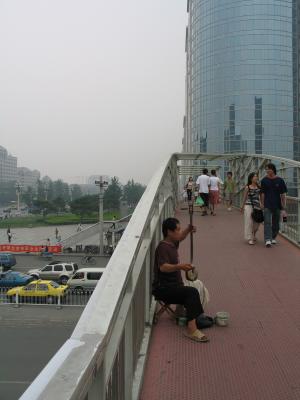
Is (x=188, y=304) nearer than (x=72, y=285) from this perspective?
Yes

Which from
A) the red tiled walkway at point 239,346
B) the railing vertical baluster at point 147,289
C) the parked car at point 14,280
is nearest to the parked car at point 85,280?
the parked car at point 14,280

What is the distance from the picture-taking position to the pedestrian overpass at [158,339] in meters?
1.35

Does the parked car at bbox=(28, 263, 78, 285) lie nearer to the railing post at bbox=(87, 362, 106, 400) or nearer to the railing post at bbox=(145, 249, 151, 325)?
the railing post at bbox=(145, 249, 151, 325)

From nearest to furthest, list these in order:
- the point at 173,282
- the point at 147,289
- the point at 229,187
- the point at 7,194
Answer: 1. the point at 173,282
2. the point at 147,289
3. the point at 229,187
4. the point at 7,194

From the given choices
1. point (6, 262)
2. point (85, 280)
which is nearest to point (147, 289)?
→ point (85, 280)

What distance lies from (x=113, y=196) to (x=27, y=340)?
70.3 m

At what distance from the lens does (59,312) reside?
62.7 ft

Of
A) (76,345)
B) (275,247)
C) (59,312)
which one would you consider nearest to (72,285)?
(59,312)

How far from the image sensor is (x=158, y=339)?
133 inches

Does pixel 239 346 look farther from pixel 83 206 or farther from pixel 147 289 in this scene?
pixel 83 206

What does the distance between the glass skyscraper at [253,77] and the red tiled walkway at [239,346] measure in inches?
2544

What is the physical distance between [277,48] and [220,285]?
7198cm

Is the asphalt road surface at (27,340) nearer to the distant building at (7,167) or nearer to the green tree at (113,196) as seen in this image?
the green tree at (113,196)

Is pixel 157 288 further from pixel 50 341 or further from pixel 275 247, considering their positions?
pixel 50 341
